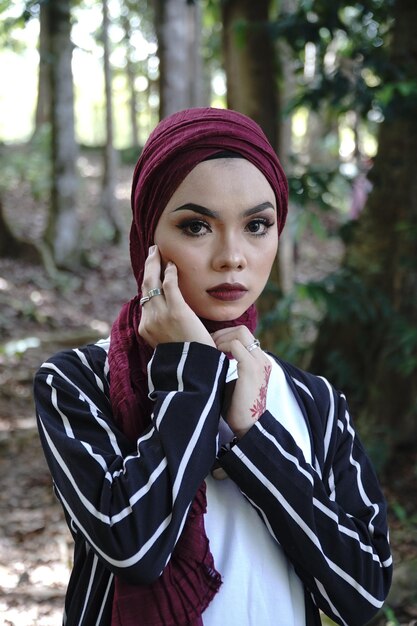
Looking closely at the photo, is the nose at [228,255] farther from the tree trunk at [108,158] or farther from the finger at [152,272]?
the tree trunk at [108,158]

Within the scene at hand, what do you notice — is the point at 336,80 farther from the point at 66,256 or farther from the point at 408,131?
the point at 66,256

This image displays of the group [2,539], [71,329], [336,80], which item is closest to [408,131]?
[336,80]

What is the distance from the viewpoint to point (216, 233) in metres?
1.56

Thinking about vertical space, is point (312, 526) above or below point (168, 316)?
below

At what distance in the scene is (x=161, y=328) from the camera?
5.02 ft

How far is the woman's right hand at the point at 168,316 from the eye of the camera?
1504 millimetres

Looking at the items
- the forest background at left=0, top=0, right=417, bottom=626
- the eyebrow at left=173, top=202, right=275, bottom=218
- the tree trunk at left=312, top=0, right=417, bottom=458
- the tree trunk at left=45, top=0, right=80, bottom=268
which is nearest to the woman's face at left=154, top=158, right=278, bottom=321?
the eyebrow at left=173, top=202, right=275, bottom=218

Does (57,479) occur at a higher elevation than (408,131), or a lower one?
lower

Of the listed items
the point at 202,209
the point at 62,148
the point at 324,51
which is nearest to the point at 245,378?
the point at 202,209

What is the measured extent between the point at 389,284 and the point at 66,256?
7.80m

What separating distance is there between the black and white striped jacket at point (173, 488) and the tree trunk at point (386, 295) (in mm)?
2694

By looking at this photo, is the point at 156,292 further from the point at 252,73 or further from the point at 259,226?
the point at 252,73

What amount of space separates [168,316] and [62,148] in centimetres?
1017

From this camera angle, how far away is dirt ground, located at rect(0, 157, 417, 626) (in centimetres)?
377
